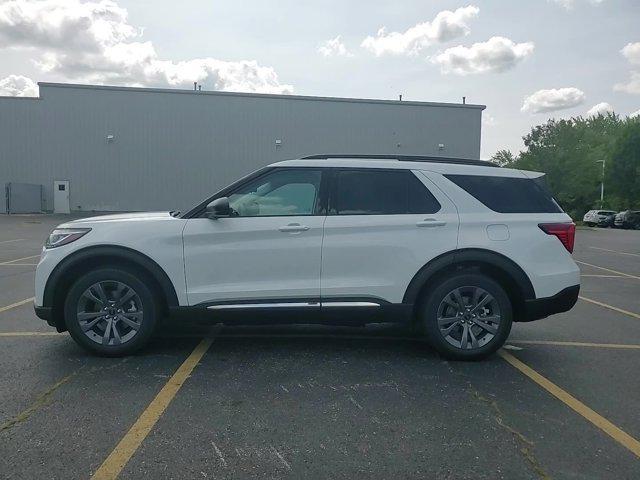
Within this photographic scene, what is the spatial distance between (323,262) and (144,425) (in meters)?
2.01

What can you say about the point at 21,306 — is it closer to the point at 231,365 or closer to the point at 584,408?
the point at 231,365

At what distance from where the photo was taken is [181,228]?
4.70m

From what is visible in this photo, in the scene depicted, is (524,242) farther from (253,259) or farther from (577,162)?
(577,162)

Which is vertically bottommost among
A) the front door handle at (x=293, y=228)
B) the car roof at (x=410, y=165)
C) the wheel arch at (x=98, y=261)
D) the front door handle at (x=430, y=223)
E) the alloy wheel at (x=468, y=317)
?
the alloy wheel at (x=468, y=317)

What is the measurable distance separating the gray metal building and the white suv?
2663 cm

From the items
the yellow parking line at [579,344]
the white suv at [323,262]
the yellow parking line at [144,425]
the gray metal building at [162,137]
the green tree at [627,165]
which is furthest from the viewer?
the green tree at [627,165]

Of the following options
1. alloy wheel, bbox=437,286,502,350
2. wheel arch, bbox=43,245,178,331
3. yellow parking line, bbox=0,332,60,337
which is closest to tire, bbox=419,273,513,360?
alloy wheel, bbox=437,286,502,350

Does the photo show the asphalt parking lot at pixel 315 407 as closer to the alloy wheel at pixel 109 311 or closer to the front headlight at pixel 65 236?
the alloy wheel at pixel 109 311

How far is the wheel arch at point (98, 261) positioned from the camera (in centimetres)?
463

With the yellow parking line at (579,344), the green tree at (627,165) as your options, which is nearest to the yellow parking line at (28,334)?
the yellow parking line at (579,344)

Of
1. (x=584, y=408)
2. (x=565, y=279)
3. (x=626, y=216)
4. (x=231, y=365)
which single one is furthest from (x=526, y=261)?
(x=626, y=216)

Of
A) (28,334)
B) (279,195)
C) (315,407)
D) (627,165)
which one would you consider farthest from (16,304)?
(627,165)

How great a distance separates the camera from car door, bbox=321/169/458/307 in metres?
4.69

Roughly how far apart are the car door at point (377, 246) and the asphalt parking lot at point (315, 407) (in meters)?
0.71
